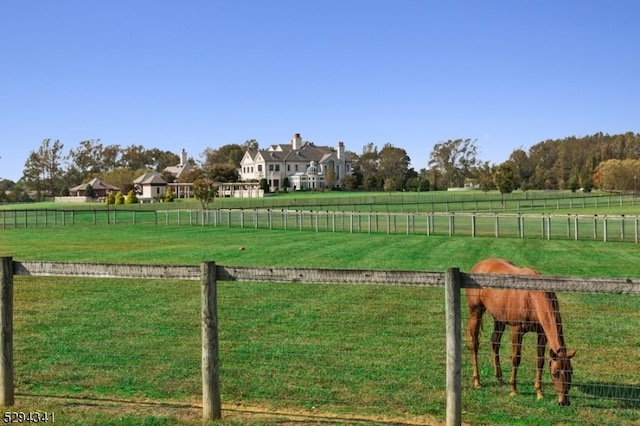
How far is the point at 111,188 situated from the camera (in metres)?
140

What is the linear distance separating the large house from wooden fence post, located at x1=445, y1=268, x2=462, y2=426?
138m

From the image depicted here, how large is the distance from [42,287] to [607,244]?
2245 cm

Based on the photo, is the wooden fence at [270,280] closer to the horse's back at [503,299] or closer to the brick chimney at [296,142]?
the horse's back at [503,299]

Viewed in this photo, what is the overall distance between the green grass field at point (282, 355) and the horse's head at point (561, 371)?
0.64 ft

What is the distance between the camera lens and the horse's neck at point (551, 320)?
277 inches

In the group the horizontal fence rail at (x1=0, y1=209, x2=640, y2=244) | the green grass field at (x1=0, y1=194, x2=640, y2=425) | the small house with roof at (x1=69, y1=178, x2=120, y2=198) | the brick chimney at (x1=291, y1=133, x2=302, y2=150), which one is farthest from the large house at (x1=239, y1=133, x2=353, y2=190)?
the green grass field at (x1=0, y1=194, x2=640, y2=425)

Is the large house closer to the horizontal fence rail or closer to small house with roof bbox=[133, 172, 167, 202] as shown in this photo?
small house with roof bbox=[133, 172, 167, 202]

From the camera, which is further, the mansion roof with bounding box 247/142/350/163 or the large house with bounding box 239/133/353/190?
the mansion roof with bounding box 247/142/350/163

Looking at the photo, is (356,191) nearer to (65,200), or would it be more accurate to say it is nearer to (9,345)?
(65,200)

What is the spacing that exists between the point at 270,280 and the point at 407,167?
174 meters

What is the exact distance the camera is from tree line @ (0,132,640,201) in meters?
140

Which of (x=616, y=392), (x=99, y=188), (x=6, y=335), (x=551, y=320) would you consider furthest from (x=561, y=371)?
(x=99, y=188)

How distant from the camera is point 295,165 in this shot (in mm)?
150000

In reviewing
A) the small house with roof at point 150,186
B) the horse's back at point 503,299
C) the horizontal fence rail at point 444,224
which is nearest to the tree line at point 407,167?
the small house with roof at point 150,186
